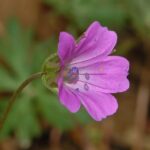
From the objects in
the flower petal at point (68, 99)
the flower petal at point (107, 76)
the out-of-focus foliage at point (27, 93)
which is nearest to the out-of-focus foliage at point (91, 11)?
the out-of-focus foliage at point (27, 93)

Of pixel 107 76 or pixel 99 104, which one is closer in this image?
pixel 99 104

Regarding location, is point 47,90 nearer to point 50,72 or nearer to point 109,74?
point 109,74

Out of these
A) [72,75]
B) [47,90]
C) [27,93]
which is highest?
[72,75]

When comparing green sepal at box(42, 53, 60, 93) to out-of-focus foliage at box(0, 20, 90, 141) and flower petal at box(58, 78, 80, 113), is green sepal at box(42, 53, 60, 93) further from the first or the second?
out-of-focus foliage at box(0, 20, 90, 141)

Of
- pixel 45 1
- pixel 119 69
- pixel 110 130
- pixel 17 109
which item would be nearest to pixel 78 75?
pixel 119 69

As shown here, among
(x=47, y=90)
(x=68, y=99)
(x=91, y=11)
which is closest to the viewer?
(x=68, y=99)

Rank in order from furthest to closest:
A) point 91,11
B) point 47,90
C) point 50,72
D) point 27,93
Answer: point 91,11 < point 47,90 < point 27,93 < point 50,72

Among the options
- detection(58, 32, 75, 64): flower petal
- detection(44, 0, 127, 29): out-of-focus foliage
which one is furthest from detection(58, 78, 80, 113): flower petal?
detection(44, 0, 127, 29): out-of-focus foliage

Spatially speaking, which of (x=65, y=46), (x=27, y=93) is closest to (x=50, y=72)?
(x=65, y=46)

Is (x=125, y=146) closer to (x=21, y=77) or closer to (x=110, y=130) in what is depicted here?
(x=110, y=130)
